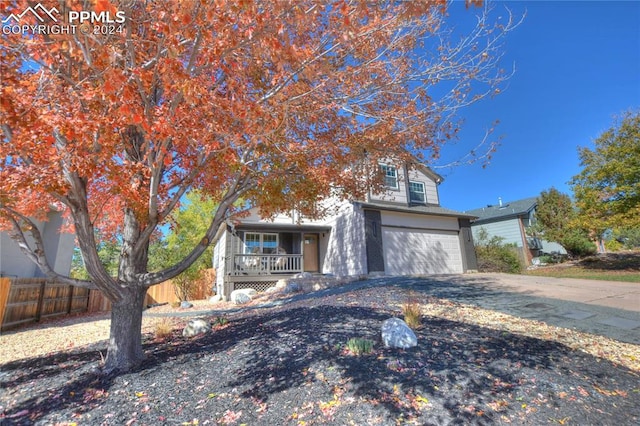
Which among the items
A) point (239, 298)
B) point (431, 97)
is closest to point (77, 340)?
point (239, 298)

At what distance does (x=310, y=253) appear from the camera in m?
16.2

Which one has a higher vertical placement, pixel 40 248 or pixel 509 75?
pixel 509 75

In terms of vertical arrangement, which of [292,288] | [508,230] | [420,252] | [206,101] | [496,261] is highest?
[508,230]

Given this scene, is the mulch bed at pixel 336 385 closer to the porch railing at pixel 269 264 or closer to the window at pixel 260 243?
the porch railing at pixel 269 264

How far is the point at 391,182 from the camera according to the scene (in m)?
14.3

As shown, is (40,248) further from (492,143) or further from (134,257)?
(492,143)

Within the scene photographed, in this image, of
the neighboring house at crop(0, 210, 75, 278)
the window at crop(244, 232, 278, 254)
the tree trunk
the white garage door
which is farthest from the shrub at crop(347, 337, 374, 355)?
the neighboring house at crop(0, 210, 75, 278)

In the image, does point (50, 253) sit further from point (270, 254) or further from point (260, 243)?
point (270, 254)

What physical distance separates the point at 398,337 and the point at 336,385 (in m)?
1.26

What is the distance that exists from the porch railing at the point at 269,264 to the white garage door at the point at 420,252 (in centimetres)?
475

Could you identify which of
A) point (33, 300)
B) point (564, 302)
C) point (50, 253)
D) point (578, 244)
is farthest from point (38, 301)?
Result: point (578, 244)

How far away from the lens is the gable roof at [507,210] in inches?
936

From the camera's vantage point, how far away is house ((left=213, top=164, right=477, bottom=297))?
1266 cm

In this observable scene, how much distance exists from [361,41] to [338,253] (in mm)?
10970
